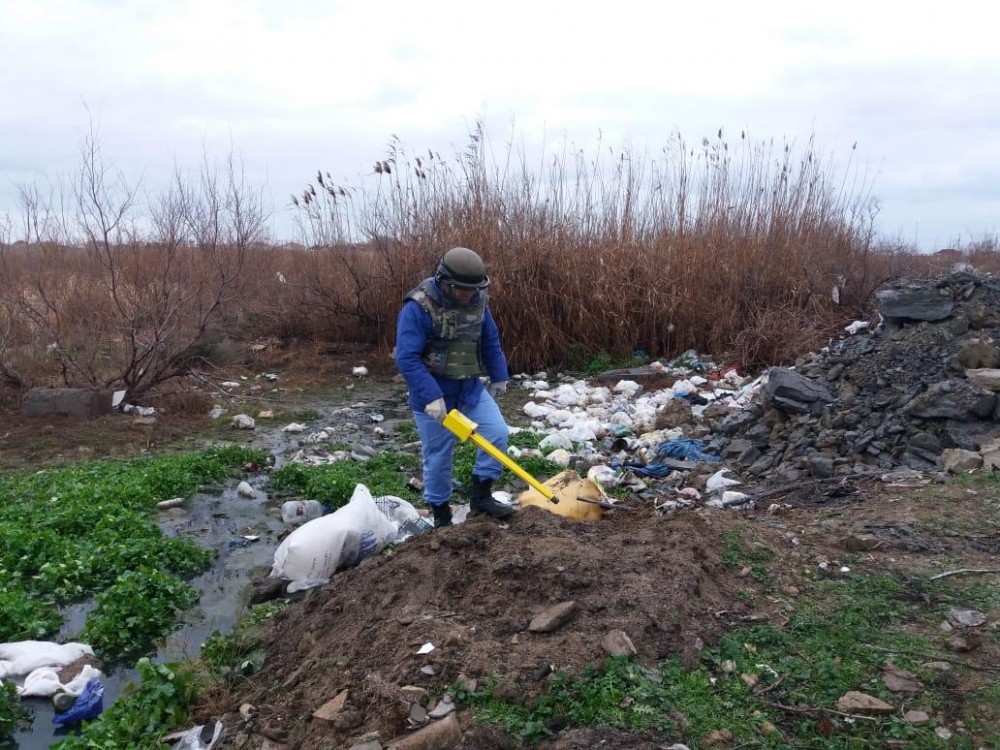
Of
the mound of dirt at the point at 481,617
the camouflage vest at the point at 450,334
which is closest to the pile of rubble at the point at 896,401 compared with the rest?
the mound of dirt at the point at 481,617

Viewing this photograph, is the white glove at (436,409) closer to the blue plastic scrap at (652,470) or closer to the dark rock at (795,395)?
the blue plastic scrap at (652,470)

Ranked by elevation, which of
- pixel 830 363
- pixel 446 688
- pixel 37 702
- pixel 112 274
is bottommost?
pixel 37 702

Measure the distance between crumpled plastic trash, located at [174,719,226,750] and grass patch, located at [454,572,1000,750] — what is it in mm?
972

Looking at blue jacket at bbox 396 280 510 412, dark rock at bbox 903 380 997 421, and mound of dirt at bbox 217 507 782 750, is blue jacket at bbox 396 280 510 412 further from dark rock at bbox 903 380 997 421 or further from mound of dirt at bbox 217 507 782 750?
dark rock at bbox 903 380 997 421

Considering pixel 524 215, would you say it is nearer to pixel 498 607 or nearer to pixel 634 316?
pixel 634 316

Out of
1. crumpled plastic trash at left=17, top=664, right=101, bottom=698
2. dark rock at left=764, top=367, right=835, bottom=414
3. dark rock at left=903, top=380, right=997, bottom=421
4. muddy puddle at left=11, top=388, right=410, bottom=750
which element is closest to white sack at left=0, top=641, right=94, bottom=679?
crumpled plastic trash at left=17, top=664, right=101, bottom=698

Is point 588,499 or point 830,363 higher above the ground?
point 830,363

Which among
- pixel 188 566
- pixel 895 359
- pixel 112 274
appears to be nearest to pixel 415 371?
pixel 188 566

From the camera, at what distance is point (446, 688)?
2.69 metres

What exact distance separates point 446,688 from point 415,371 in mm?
1879

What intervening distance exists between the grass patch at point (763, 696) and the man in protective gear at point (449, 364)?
1.82 metres

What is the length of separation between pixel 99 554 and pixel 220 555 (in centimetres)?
71

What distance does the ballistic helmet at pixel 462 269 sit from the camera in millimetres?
4125

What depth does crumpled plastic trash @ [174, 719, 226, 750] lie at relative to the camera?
2838 mm
